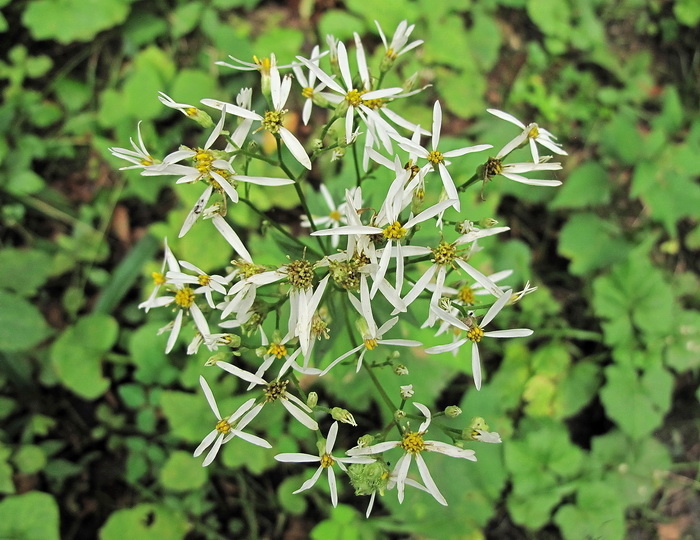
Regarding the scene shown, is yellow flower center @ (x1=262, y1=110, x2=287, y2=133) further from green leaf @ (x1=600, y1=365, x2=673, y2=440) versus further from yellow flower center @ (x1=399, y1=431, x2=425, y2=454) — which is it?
green leaf @ (x1=600, y1=365, x2=673, y2=440)

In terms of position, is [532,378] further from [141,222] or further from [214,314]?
[141,222]

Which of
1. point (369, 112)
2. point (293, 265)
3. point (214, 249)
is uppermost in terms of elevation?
point (369, 112)

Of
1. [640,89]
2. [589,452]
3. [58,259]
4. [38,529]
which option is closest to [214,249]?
[58,259]

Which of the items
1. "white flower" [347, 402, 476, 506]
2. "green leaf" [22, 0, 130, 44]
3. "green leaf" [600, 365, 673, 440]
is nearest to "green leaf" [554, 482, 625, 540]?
"green leaf" [600, 365, 673, 440]

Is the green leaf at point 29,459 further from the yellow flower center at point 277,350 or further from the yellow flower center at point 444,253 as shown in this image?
the yellow flower center at point 444,253

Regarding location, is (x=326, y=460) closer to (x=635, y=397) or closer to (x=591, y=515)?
(x=591, y=515)

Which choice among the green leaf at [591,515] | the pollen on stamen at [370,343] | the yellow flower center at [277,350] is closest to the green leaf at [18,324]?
the yellow flower center at [277,350]

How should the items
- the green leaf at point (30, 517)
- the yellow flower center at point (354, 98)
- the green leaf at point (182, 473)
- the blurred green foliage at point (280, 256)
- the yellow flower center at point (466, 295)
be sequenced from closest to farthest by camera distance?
the yellow flower center at point (354, 98) < the yellow flower center at point (466, 295) < the green leaf at point (30, 517) < the green leaf at point (182, 473) < the blurred green foliage at point (280, 256)
